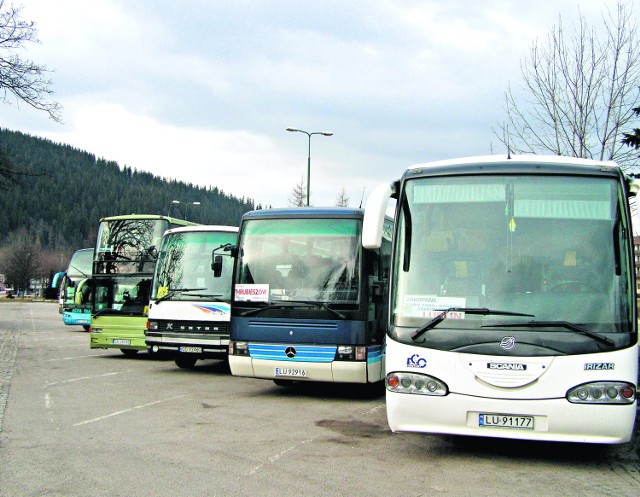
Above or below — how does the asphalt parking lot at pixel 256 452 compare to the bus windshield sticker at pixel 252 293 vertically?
below


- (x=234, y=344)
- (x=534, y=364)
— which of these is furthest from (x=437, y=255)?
(x=234, y=344)

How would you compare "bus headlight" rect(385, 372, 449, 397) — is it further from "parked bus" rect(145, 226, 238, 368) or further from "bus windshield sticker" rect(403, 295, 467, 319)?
"parked bus" rect(145, 226, 238, 368)

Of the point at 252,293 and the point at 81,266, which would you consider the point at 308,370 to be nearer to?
the point at 252,293

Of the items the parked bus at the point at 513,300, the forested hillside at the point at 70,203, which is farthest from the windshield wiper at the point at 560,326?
the forested hillside at the point at 70,203

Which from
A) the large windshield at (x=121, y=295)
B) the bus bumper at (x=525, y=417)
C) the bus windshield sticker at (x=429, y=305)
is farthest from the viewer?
the large windshield at (x=121, y=295)

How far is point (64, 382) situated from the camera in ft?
46.0

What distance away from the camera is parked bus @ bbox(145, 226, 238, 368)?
587 inches

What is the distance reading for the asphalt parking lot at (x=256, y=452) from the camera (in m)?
6.44

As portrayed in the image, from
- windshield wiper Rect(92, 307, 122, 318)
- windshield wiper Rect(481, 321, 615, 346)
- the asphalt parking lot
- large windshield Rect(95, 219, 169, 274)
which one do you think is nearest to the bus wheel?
windshield wiper Rect(92, 307, 122, 318)

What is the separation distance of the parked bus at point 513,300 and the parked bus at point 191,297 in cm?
738

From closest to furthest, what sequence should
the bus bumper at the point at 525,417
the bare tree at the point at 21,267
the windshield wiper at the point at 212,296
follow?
the bus bumper at the point at 525,417 < the windshield wiper at the point at 212,296 < the bare tree at the point at 21,267

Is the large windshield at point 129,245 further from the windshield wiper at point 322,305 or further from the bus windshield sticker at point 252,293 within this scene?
the windshield wiper at point 322,305

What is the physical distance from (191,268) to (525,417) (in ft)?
31.9

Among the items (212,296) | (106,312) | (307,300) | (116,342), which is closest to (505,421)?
(307,300)
